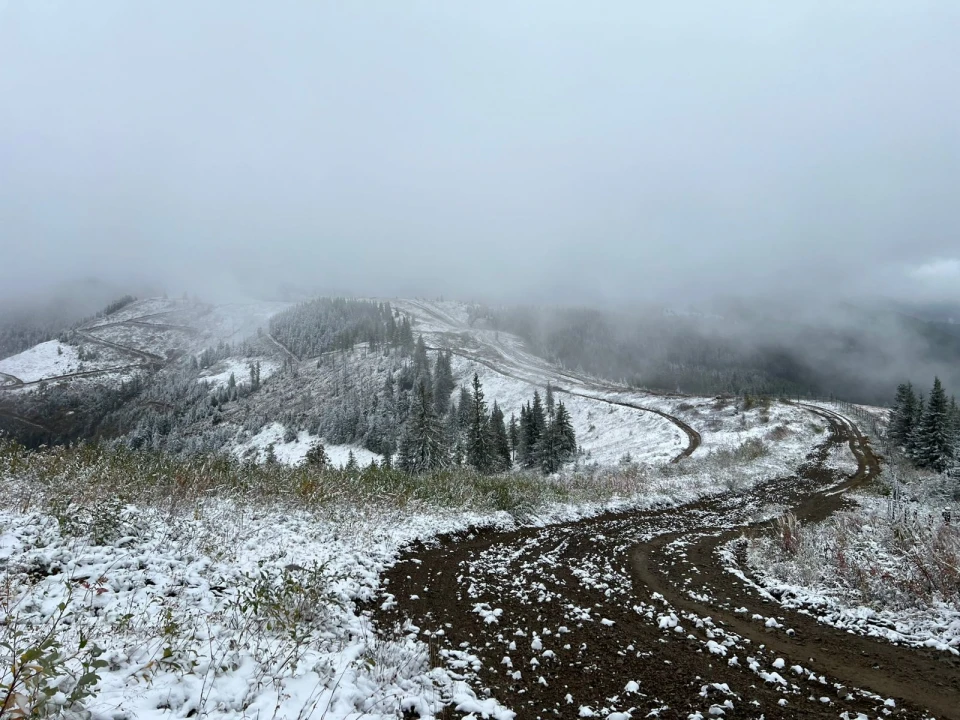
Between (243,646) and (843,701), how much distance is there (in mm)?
7718

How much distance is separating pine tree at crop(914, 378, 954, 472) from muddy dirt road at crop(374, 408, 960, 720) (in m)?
40.5

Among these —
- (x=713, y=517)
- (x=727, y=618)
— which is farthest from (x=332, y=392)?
(x=727, y=618)

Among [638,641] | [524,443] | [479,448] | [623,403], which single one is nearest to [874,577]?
[638,641]

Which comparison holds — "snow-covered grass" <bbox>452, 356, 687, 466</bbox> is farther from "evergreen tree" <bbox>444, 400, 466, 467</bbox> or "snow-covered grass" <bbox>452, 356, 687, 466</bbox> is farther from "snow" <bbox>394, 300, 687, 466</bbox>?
"evergreen tree" <bbox>444, 400, 466, 467</bbox>

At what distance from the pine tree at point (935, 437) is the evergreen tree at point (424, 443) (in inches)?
1772

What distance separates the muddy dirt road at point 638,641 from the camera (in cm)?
611

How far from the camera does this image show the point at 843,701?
6090 millimetres

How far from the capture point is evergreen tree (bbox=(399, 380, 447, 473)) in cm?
5516

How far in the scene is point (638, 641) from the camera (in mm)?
7855

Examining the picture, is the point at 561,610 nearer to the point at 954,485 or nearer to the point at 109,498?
the point at 109,498

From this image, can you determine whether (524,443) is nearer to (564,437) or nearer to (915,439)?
(564,437)

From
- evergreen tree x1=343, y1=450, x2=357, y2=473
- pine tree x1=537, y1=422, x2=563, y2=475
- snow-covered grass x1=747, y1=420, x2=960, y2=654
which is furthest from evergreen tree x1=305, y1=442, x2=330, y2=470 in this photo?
pine tree x1=537, y1=422, x2=563, y2=475

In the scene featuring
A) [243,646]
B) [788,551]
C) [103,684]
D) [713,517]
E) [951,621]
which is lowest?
[713,517]

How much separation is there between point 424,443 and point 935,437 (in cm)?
4846
